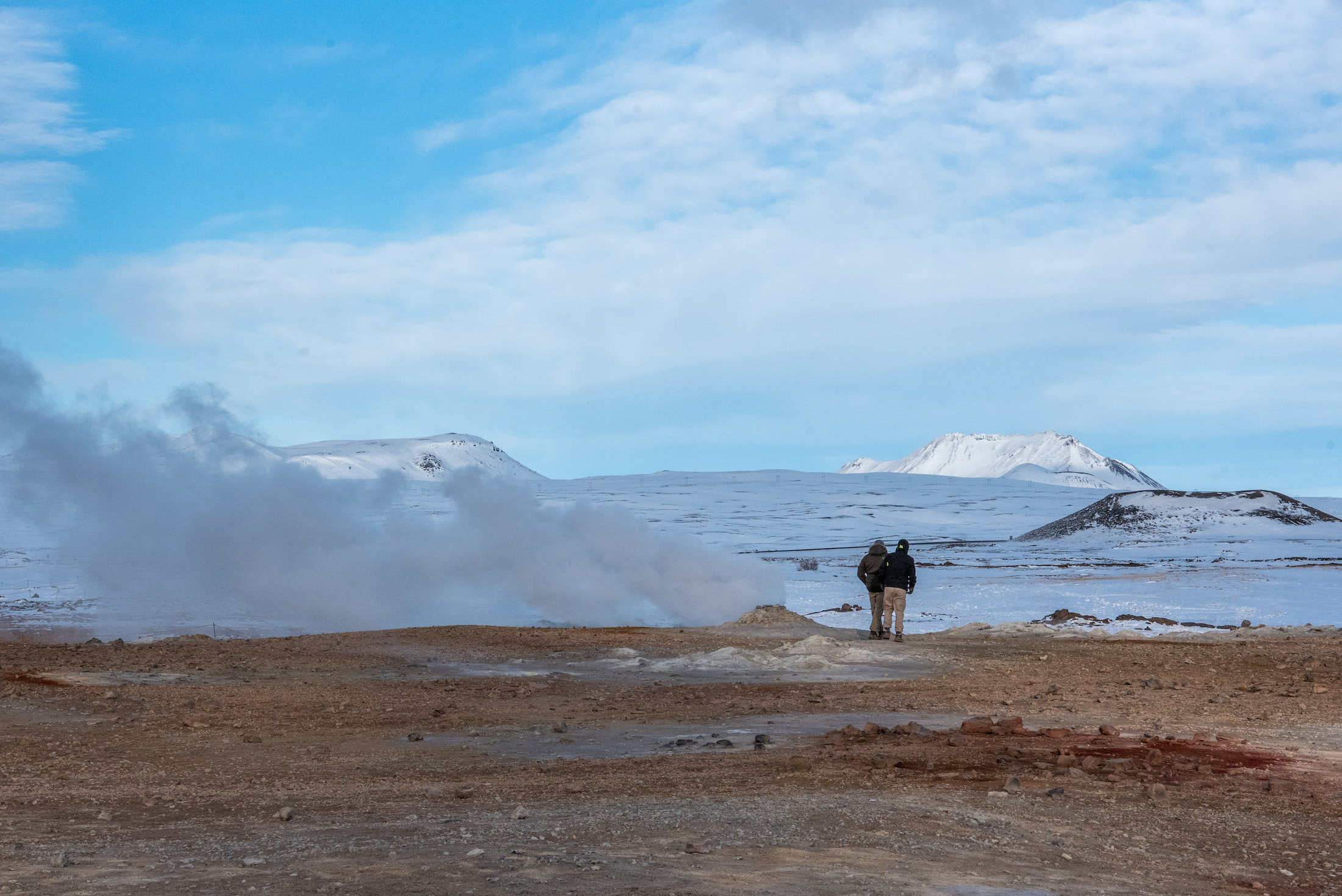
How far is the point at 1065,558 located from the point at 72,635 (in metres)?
38.4

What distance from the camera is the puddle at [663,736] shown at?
32.0 feet

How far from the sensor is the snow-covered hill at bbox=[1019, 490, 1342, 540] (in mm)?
60000

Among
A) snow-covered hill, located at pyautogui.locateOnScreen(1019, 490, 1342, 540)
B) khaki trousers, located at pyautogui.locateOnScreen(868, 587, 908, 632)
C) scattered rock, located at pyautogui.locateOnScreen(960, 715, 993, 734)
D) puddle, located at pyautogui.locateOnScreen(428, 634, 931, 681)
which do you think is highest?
snow-covered hill, located at pyautogui.locateOnScreen(1019, 490, 1342, 540)

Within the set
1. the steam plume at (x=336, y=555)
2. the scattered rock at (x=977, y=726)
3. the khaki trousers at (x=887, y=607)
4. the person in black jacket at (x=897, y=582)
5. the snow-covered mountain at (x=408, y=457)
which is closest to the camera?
the scattered rock at (x=977, y=726)

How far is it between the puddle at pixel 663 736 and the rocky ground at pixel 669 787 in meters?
0.09

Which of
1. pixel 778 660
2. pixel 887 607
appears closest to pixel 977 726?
pixel 778 660

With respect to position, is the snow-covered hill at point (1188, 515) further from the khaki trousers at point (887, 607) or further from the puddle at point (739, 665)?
the puddle at point (739, 665)

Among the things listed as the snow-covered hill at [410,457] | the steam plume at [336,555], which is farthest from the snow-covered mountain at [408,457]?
the steam plume at [336,555]

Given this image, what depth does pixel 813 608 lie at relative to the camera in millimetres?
32406

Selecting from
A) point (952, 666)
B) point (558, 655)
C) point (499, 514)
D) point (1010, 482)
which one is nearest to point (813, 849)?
point (952, 666)

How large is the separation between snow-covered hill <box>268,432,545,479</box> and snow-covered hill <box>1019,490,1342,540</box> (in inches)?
3255

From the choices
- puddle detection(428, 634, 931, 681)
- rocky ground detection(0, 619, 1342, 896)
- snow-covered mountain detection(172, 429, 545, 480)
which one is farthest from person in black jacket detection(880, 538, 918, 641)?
snow-covered mountain detection(172, 429, 545, 480)

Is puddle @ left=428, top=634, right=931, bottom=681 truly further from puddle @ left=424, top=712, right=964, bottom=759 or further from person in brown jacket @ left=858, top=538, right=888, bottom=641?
puddle @ left=424, top=712, right=964, bottom=759

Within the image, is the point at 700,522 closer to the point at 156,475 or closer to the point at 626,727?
the point at 156,475
